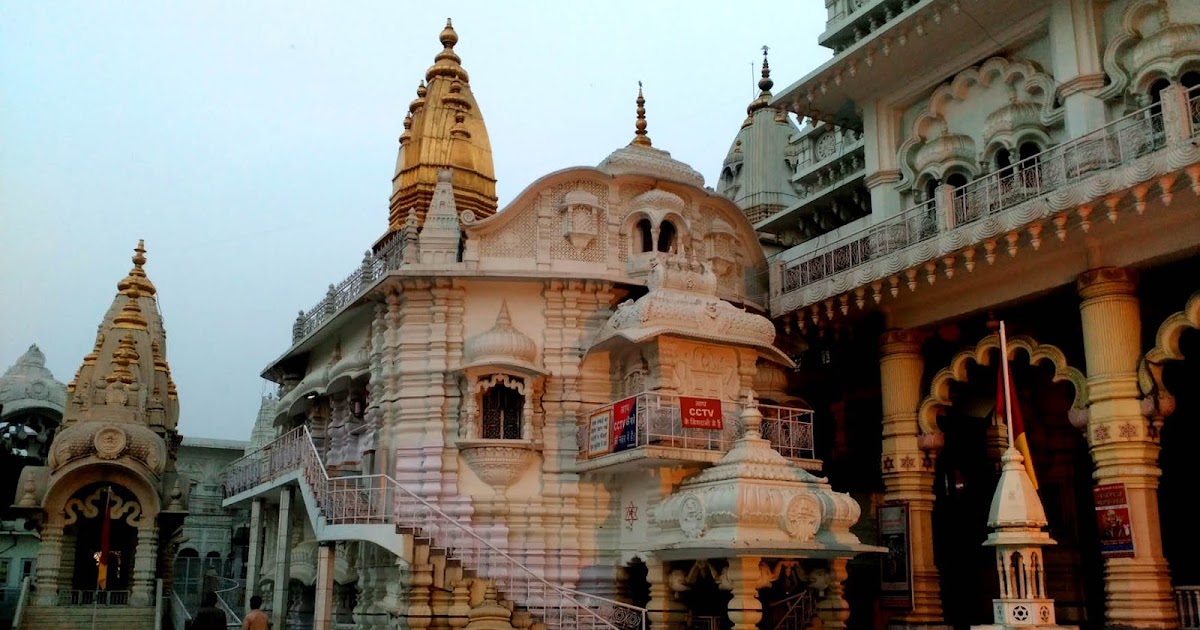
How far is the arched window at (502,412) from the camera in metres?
19.0

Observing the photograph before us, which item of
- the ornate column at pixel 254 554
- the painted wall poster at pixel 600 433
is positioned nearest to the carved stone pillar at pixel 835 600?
the painted wall poster at pixel 600 433

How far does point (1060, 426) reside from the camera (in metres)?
19.8

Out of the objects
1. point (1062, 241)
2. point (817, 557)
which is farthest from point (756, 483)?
point (1062, 241)

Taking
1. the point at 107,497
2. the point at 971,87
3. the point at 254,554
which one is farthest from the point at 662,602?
the point at 107,497

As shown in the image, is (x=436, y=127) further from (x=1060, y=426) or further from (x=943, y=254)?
(x=1060, y=426)

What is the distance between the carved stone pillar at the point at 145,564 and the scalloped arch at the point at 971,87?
1983cm

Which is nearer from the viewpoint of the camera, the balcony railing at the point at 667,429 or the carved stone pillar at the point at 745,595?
the carved stone pillar at the point at 745,595

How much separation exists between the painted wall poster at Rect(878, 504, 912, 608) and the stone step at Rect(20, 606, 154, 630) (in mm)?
17456

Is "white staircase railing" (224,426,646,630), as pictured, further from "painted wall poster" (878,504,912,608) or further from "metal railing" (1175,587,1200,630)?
"metal railing" (1175,587,1200,630)

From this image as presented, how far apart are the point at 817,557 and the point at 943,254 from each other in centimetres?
492

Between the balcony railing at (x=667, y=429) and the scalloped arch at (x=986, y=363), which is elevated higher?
the scalloped arch at (x=986, y=363)

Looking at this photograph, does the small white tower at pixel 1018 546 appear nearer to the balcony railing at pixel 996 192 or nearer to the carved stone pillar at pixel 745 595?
the carved stone pillar at pixel 745 595

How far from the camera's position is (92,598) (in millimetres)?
26703

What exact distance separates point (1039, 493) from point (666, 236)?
27.0 feet
